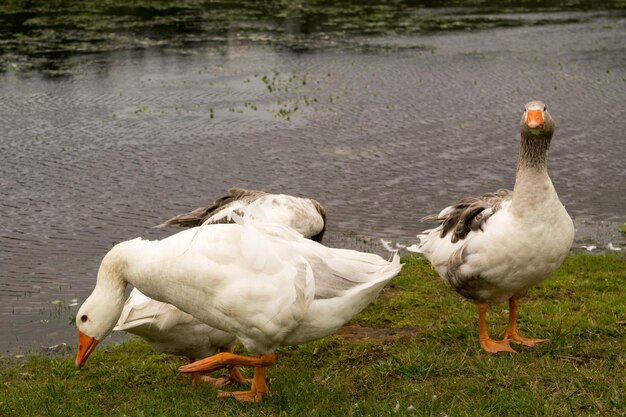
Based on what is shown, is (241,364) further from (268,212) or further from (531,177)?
(268,212)

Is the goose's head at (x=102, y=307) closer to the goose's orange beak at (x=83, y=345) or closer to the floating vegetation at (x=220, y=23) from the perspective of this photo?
the goose's orange beak at (x=83, y=345)

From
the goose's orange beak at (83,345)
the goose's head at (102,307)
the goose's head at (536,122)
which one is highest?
the goose's head at (536,122)

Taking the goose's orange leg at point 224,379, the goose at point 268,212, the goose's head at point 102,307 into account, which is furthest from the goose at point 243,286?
the goose at point 268,212

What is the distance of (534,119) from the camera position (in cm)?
772

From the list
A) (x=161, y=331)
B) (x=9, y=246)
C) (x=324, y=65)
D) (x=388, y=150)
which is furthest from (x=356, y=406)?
(x=324, y=65)

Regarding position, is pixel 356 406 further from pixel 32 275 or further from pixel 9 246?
pixel 9 246

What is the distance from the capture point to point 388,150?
683 inches

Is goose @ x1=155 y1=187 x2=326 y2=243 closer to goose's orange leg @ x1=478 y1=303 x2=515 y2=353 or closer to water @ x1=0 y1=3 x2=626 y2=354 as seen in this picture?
water @ x1=0 y1=3 x2=626 y2=354

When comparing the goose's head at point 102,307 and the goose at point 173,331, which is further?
the goose at point 173,331

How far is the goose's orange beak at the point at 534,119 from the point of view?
7.70m

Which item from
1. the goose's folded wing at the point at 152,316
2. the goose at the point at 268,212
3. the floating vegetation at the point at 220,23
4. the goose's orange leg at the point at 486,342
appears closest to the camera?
the goose's folded wing at the point at 152,316

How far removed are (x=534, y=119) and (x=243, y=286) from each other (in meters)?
3.06

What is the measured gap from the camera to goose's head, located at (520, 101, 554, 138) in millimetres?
7719

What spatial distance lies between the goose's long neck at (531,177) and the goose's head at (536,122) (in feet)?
0.12
